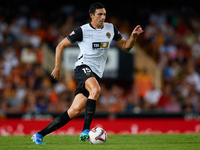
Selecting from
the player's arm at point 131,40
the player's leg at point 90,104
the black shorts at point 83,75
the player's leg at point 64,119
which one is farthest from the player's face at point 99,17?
the player's leg at point 64,119

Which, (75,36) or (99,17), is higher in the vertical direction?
(99,17)

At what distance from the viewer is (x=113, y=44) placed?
46.1 ft

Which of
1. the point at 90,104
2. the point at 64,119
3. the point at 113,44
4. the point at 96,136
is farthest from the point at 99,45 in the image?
the point at 113,44

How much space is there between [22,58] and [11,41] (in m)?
1.39

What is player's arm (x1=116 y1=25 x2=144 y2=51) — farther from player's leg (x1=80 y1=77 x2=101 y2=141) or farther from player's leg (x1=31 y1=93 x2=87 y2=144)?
player's leg (x1=31 y1=93 x2=87 y2=144)

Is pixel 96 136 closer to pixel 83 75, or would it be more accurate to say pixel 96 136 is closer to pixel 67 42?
pixel 83 75

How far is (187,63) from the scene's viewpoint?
14812 mm

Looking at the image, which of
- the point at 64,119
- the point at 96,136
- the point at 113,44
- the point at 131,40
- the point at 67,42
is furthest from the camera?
the point at 113,44

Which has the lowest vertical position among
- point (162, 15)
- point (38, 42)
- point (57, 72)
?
point (57, 72)

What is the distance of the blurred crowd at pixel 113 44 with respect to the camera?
12.4m

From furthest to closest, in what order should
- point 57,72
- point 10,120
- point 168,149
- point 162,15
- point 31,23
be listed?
point 162,15 → point 31,23 → point 10,120 → point 57,72 → point 168,149

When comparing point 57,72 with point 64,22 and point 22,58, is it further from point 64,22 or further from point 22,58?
point 64,22

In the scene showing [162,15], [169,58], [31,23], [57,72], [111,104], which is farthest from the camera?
[162,15]

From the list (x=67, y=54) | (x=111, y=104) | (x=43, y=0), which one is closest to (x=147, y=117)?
(x=111, y=104)
